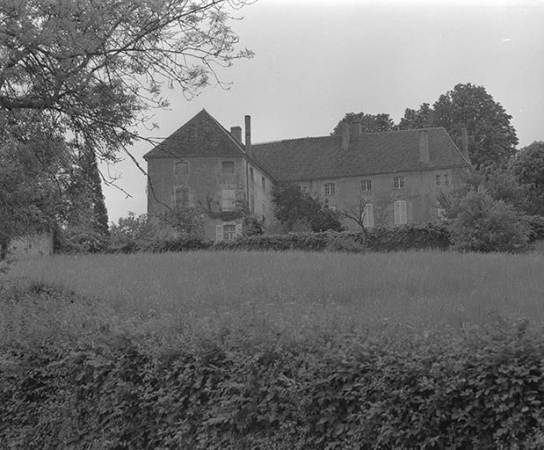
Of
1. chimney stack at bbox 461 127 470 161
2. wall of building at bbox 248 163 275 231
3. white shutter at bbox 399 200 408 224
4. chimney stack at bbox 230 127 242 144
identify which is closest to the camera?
wall of building at bbox 248 163 275 231

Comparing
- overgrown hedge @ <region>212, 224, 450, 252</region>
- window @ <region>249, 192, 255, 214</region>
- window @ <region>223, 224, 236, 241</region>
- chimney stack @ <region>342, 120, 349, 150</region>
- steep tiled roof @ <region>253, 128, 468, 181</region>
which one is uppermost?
chimney stack @ <region>342, 120, 349, 150</region>

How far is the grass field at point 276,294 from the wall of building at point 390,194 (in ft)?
132

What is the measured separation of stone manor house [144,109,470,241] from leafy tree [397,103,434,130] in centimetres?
937

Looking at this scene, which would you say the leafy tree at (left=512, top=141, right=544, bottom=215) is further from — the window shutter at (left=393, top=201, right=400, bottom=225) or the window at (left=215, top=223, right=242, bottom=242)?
the window at (left=215, top=223, right=242, bottom=242)

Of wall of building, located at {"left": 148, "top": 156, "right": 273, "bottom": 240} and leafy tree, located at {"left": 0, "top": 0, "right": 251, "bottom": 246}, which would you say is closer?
leafy tree, located at {"left": 0, "top": 0, "right": 251, "bottom": 246}

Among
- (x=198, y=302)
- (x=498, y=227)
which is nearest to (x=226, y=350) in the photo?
(x=198, y=302)

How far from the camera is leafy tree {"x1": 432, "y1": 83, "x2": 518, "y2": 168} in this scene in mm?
69625

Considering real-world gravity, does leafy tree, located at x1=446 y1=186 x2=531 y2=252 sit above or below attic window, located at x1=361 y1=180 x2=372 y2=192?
below

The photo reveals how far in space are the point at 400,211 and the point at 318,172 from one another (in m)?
9.12

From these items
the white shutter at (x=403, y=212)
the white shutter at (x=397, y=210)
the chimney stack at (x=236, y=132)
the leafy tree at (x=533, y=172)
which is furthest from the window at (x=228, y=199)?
the leafy tree at (x=533, y=172)

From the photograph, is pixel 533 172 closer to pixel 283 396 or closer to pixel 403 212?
pixel 403 212

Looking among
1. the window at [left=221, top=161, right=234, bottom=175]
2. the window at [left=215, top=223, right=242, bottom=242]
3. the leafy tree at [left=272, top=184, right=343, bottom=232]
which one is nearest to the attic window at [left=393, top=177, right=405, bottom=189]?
the leafy tree at [left=272, top=184, right=343, bottom=232]

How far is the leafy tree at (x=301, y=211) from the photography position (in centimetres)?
5716

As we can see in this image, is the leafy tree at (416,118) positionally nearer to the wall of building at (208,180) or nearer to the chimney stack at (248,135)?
the chimney stack at (248,135)
